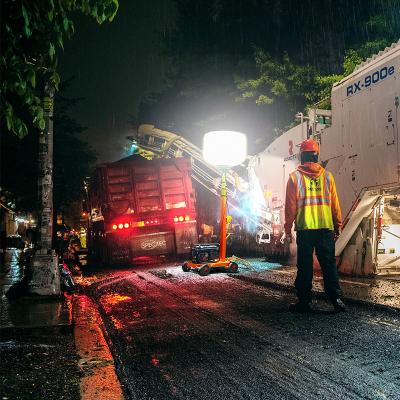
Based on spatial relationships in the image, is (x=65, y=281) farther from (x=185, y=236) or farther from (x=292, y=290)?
(x=185, y=236)

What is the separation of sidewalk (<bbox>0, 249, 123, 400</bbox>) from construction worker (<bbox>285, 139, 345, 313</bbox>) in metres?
2.39

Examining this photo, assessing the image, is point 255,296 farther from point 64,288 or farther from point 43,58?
point 43,58

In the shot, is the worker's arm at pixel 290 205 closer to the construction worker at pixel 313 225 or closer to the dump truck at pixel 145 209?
the construction worker at pixel 313 225

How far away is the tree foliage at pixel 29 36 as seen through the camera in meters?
3.47

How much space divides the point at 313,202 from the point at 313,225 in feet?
0.90

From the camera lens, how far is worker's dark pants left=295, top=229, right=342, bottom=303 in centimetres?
505

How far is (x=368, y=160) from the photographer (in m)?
9.71

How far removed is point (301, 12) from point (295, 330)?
17430 millimetres

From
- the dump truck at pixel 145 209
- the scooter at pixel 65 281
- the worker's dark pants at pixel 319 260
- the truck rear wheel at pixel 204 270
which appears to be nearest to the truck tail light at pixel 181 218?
the dump truck at pixel 145 209

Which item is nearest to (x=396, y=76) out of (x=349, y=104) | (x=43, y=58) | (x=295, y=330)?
(x=349, y=104)

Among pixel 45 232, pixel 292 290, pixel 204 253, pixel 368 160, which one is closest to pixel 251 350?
pixel 292 290

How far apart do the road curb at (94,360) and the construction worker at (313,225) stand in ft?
7.56

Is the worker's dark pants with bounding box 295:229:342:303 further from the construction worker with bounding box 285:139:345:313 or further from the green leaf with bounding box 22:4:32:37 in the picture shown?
the green leaf with bounding box 22:4:32:37

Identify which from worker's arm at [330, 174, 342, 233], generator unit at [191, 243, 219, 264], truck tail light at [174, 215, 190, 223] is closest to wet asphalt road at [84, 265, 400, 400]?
worker's arm at [330, 174, 342, 233]
